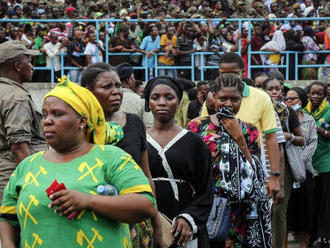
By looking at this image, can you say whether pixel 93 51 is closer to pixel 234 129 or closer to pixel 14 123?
pixel 14 123

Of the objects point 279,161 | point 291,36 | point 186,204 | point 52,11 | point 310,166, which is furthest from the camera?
point 52,11

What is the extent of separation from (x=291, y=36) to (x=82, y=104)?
12.3 m

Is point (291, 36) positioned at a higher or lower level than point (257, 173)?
higher

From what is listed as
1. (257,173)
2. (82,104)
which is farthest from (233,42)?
(82,104)

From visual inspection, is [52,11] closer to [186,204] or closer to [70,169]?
[186,204]

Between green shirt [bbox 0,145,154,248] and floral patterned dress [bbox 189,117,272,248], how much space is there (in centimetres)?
186

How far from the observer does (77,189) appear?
263 centimetres

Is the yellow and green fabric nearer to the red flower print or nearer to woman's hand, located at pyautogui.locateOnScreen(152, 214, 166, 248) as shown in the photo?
the red flower print

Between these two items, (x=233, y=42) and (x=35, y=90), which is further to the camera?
(x=233, y=42)

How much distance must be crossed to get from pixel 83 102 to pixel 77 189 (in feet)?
1.37

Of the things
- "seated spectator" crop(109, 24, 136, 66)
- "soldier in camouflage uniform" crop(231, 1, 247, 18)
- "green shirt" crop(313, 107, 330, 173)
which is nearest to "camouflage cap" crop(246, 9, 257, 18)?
"soldier in camouflage uniform" crop(231, 1, 247, 18)

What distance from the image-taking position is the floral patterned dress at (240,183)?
180 inches

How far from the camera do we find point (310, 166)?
7.57 meters

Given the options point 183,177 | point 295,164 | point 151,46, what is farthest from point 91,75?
point 151,46
